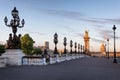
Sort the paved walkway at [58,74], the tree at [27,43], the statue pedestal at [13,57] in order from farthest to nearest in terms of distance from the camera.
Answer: the tree at [27,43]
the statue pedestal at [13,57]
the paved walkway at [58,74]

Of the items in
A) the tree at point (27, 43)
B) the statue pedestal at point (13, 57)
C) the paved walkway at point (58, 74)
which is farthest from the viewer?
the tree at point (27, 43)

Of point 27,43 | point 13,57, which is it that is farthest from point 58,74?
point 27,43

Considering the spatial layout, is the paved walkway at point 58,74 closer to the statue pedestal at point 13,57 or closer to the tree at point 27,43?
the statue pedestal at point 13,57

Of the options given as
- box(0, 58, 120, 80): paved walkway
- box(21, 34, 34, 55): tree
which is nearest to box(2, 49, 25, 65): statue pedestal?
box(0, 58, 120, 80): paved walkway

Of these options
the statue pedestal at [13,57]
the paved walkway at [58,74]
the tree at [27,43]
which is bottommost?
the paved walkway at [58,74]

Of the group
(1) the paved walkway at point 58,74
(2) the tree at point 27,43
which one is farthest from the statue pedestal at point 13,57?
(2) the tree at point 27,43

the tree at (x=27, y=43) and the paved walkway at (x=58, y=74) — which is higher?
the tree at (x=27, y=43)

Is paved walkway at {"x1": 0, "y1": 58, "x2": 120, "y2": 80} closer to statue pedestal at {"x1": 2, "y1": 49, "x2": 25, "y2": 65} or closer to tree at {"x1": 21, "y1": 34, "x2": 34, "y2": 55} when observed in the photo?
statue pedestal at {"x1": 2, "y1": 49, "x2": 25, "y2": 65}

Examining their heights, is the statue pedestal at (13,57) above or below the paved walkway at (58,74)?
above

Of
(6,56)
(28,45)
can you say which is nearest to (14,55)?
(6,56)

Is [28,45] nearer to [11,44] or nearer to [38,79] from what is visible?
[11,44]

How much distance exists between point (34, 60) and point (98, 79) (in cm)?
2341

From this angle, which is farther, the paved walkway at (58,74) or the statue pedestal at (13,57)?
the statue pedestal at (13,57)

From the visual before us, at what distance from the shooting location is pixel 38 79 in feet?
60.0
